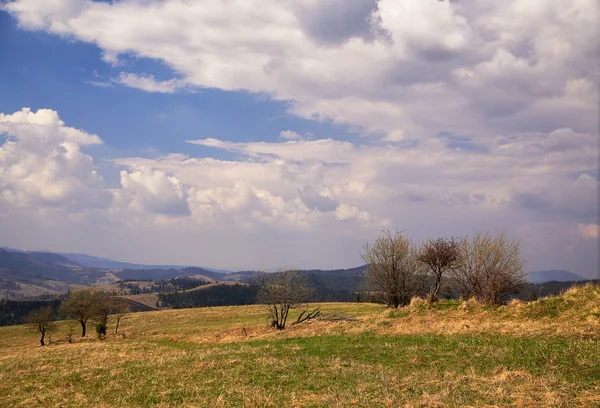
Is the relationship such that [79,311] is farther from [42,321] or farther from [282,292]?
[282,292]

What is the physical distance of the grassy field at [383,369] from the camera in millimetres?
13093

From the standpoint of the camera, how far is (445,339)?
2264cm

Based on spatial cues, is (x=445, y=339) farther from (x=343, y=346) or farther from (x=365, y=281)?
(x=365, y=281)

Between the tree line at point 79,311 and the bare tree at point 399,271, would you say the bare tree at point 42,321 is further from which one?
the bare tree at point 399,271

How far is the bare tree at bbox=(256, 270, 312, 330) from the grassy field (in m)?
11.4

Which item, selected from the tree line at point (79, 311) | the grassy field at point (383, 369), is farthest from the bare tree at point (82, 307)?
the grassy field at point (383, 369)

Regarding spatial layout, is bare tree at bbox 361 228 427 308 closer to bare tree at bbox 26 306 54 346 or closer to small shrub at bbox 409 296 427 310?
small shrub at bbox 409 296 427 310

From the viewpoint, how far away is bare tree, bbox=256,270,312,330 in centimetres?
4278

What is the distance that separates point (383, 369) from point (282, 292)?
86.2 ft

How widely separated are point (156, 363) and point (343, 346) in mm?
11856

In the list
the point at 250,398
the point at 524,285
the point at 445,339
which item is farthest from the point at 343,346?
the point at 524,285

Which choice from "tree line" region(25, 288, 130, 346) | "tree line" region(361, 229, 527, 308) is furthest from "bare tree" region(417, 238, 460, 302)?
"tree line" region(25, 288, 130, 346)

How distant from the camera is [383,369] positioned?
1777 centimetres

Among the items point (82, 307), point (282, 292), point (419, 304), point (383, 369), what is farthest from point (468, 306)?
point (82, 307)
